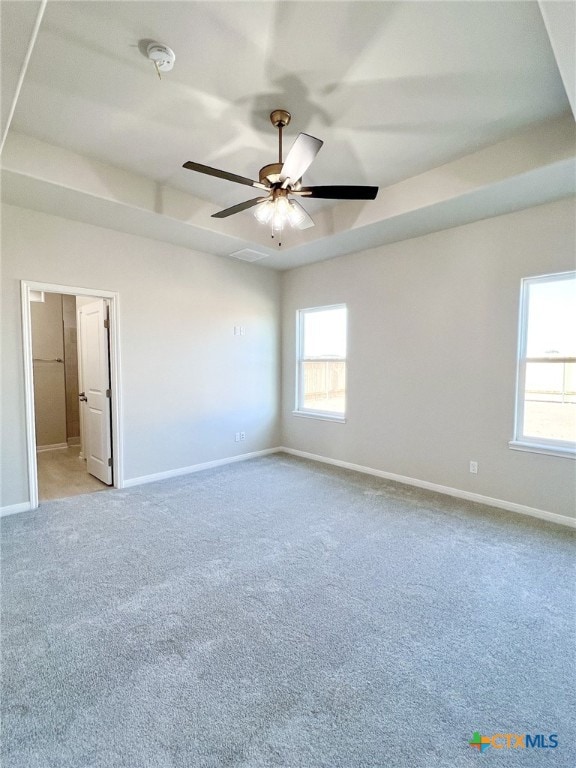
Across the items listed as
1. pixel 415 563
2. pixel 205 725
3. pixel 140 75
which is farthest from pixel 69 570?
pixel 140 75

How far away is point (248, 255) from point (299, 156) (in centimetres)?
279

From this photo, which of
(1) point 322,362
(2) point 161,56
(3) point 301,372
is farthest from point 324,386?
(2) point 161,56

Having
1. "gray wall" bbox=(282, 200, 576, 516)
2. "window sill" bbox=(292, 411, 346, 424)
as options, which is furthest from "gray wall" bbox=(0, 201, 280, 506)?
"gray wall" bbox=(282, 200, 576, 516)

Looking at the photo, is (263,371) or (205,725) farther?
(263,371)

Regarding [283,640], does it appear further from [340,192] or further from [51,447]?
[51,447]

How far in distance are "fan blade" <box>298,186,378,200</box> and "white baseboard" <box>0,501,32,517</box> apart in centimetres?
368

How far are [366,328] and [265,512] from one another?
2529 millimetres

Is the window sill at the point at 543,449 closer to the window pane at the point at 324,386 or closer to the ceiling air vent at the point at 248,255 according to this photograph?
the window pane at the point at 324,386

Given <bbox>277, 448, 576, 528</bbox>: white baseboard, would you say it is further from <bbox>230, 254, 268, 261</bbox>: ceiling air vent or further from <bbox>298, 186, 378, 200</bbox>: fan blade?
<bbox>298, 186, 378, 200</bbox>: fan blade

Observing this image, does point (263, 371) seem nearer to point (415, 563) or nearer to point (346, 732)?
point (415, 563)

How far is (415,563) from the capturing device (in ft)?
8.43

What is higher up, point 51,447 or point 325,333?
point 325,333

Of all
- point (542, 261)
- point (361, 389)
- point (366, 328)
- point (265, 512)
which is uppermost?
point (542, 261)

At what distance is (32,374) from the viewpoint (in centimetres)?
349
